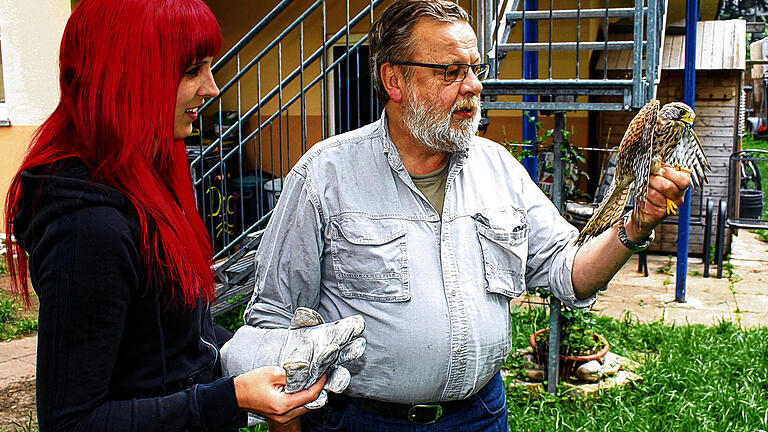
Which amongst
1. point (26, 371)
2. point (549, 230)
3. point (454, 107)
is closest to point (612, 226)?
point (549, 230)

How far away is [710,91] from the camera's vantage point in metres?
7.88

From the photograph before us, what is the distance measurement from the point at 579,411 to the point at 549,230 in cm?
216

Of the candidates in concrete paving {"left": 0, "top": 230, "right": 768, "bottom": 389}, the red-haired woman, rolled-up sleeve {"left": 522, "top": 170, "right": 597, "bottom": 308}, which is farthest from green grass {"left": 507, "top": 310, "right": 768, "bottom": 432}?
the red-haired woman

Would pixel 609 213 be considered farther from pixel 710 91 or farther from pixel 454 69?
pixel 710 91

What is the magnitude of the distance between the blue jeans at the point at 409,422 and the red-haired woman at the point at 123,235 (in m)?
0.54

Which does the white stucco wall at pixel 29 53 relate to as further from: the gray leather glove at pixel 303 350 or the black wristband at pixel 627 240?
the black wristband at pixel 627 240

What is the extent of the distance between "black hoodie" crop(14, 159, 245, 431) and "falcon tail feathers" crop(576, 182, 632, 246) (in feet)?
4.15

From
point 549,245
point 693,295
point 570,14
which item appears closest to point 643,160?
point 549,245

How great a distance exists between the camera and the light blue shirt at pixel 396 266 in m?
2.15

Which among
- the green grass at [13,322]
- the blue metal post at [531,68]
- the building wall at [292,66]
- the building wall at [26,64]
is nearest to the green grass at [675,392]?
the blue metal post at [531,68]

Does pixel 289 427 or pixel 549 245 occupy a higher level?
pixel 549 245

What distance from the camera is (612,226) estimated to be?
227cm

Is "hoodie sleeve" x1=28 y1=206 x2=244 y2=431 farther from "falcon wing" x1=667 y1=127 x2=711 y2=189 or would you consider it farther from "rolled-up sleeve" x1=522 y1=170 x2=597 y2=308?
"falcon wing" x1=667 y1=127 x2=711 y2=189

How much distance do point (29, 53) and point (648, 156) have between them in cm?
865
